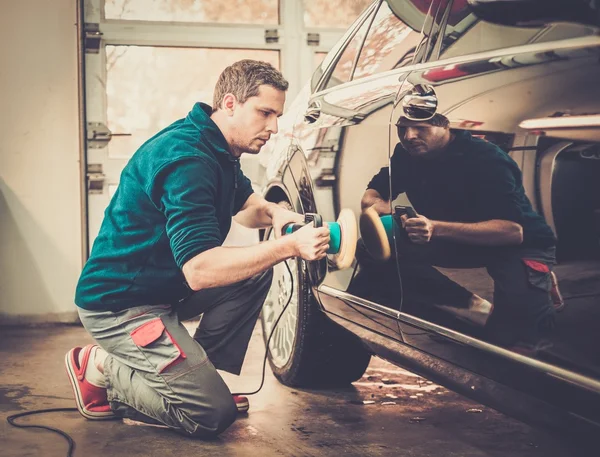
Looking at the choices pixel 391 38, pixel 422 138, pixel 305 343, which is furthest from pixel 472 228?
pixel 305 343

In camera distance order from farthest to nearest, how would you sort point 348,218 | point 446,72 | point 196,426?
point 196,426
point 348,218
point 446,72

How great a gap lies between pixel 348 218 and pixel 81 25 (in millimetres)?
3240

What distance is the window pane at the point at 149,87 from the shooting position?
5.43 metres

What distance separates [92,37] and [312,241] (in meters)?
3.34

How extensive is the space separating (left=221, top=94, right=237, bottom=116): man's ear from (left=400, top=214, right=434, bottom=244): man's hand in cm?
83

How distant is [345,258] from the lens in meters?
2.80

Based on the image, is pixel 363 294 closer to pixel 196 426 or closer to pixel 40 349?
pixel 196 426

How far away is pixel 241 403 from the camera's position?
333 cm

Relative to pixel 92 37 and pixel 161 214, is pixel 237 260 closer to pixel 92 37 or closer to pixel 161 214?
pixel 161 214

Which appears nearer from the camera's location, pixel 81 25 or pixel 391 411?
pixel 391 411

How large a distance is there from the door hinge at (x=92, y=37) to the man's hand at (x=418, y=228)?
348cm

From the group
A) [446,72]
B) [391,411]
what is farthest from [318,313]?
[446,72]

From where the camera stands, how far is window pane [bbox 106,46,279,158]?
5.43 metres

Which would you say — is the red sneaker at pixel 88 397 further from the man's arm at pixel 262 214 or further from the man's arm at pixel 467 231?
the man's arm at pixel 467 231
